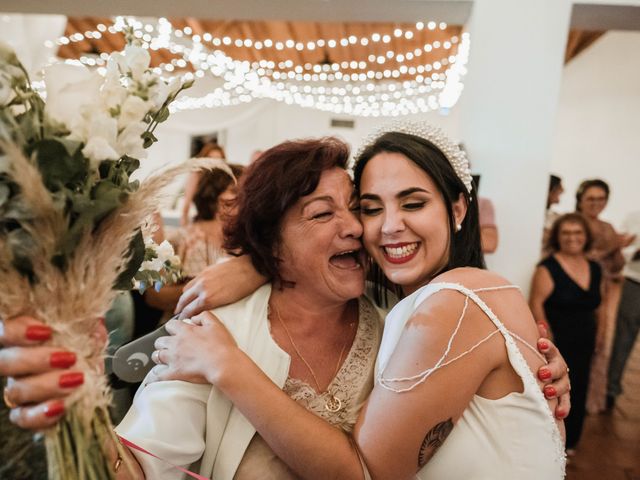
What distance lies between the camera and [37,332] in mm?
660

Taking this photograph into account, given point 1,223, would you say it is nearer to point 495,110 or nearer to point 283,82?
point 495,110

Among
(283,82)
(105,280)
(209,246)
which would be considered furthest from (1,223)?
(283,82)

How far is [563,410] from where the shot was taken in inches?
48.5

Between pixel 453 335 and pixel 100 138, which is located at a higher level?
pixel 100 138

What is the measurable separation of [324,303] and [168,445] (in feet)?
1.90

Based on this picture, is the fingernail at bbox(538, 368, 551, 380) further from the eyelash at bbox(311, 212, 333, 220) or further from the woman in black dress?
the woman in black dress

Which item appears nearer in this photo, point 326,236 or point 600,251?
point 326,236

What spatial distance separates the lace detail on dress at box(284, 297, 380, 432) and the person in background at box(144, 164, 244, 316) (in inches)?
48.6

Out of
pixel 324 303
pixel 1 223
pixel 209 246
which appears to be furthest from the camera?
pixel 209 246

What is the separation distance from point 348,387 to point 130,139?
2.92 ft

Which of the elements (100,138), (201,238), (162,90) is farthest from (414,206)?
(201,238)

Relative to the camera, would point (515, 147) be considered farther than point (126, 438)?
Yes

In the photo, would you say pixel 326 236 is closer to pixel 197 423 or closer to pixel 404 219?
pixel 404 219

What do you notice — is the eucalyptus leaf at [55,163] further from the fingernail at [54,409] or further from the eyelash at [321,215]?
the eyelash at [321,215]
